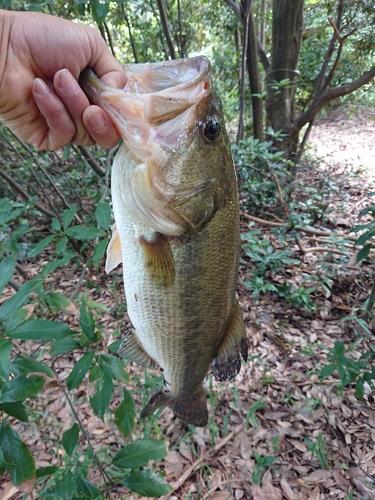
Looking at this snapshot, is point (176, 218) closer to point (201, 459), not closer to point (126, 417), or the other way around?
point (126, 417)

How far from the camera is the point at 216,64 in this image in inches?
343

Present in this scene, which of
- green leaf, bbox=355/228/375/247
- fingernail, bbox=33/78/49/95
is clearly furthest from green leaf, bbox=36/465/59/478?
green leaf, bbox=355/228/375/247

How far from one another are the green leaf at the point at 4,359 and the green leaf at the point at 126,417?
60 centimetres

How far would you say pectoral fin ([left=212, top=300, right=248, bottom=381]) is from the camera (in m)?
1.63

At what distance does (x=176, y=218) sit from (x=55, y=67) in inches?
28.0

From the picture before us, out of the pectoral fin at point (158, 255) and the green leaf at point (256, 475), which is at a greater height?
the pectoral fin at point (158, 255)

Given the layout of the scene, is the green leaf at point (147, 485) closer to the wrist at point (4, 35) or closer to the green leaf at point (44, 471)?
the green leaf at point (44, 471)

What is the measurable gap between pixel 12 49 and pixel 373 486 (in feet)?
10.8

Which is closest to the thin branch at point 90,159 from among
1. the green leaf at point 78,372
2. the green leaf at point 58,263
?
the green leaf at point 58,263

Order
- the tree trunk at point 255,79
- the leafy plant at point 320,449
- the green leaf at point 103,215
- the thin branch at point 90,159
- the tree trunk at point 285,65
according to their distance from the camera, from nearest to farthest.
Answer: the green leaf at point 103,215
the leafy plant at point 320,449
the thin branch at point 90,159
the tree trunk at point 285,65
the tree trunk at point 255,79

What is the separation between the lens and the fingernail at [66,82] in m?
1.12

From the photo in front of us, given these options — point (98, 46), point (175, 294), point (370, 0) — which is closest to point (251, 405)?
point (175, 294)

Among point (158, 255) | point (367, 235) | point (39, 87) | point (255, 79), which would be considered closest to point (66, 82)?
point (39, 87)

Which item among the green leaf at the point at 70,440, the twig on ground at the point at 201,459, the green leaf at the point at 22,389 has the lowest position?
the twig on ground at the point at 201,459
